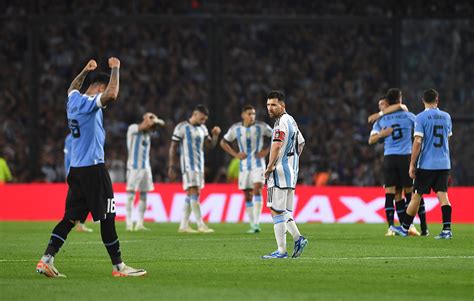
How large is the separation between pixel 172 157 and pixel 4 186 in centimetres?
731

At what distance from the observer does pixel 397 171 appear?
19.6 metres

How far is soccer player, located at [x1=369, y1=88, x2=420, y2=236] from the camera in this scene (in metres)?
19.4

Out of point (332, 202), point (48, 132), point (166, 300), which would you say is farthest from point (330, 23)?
point (166, 300)

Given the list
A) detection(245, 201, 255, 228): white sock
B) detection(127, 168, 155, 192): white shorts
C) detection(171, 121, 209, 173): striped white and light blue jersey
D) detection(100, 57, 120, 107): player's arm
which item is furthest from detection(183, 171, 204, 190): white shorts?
detection(100, 57, 120, 107): player's arm

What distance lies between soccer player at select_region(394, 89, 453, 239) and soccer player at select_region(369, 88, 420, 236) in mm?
1095

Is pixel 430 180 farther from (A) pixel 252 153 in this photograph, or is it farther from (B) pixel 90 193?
(B) pixel 90 193

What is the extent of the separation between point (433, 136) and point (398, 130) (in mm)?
1265

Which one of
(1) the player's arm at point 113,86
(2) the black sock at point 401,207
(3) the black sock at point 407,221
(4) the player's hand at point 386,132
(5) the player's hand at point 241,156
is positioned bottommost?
(3) the black sock at point 407,221

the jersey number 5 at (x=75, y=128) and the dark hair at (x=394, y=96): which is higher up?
the dark hair at (x=394, y=96)

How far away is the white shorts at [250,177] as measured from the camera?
2191 cm

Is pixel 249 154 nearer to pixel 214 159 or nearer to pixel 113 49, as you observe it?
pixel 214 159

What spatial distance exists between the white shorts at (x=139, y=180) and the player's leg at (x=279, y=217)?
9481 millimetres

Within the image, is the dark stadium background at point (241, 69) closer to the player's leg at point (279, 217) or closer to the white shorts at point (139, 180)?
the white shorts at point (139, 180)

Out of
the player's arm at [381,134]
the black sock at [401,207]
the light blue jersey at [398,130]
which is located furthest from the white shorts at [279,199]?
the black sock at [401,207]
